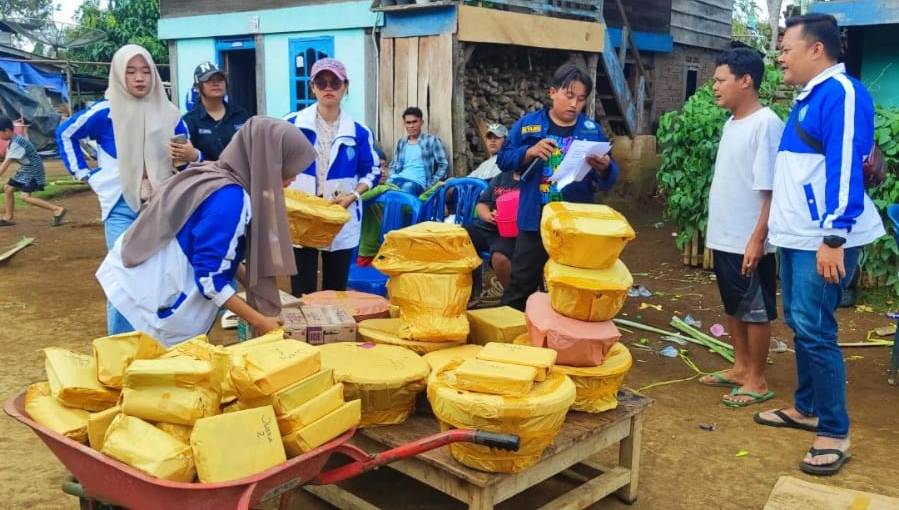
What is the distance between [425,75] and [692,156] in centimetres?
304

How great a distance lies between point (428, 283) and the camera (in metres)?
3.56

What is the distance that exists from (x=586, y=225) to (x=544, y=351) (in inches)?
25.9

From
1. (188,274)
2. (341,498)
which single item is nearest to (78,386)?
(188,274)

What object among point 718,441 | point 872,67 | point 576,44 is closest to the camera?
point 718,441

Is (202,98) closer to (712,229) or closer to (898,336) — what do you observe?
(712,229)

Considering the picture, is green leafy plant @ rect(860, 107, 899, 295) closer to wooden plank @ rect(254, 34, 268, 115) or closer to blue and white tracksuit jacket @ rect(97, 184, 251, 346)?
blue and white tracksuit jacket @ rect(97, 184, 251, 346)

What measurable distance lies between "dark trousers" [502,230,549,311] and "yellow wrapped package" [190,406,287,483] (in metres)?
2.46

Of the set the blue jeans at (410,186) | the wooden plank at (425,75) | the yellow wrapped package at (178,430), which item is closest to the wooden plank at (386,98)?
the wooden plank at (425,75)

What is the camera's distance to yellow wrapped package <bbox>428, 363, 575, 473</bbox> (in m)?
2.66

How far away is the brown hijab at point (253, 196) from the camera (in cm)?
319

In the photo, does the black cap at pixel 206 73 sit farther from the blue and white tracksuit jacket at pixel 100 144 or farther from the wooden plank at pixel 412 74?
the wooden plank at pixel 412 74

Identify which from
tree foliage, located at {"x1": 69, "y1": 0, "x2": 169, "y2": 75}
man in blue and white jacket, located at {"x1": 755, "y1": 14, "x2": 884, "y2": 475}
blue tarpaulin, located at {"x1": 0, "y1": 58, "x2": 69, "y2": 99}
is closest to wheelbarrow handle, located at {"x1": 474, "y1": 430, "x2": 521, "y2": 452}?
man in blue and white jacket, located at {"x1": 755, "y1": 14, "x2": 884, "y2": 475}

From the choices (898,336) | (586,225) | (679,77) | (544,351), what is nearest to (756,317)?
(898,336)

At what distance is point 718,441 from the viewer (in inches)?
164
